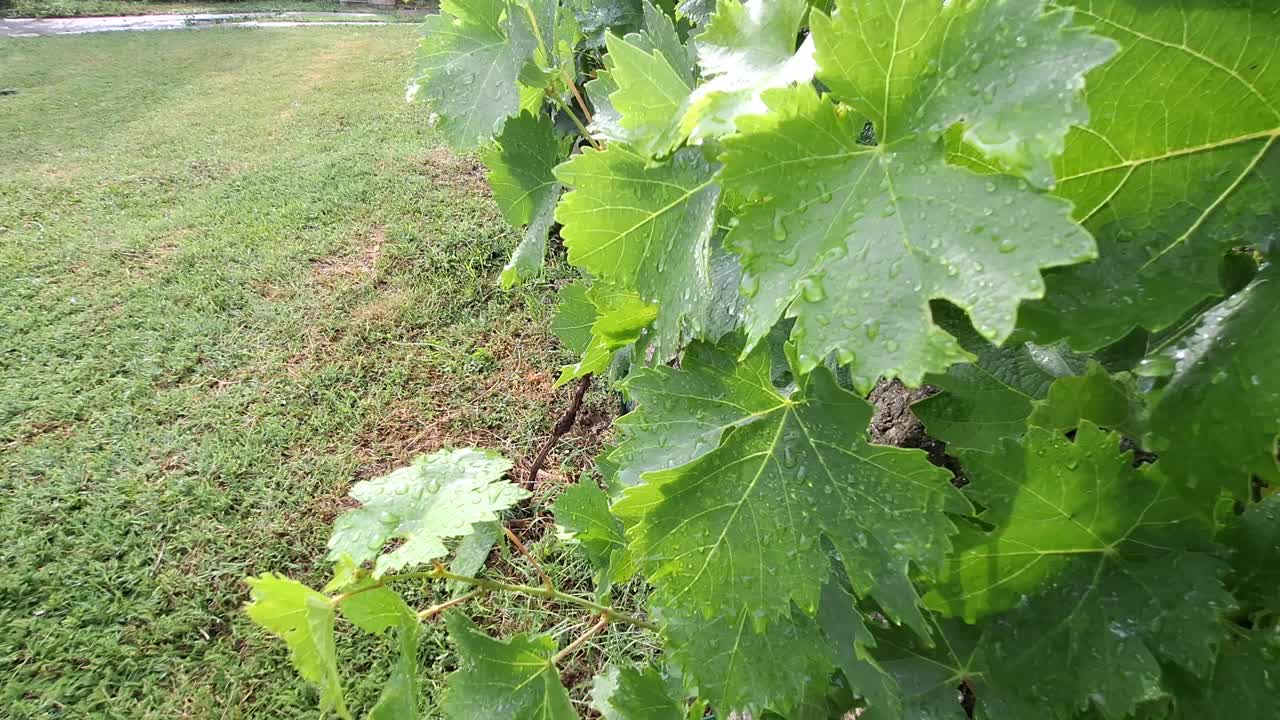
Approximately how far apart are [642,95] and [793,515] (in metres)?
0.37

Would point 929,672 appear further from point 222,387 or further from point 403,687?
point 222,387

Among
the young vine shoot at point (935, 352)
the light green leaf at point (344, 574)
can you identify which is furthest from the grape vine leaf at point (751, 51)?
the light green leaf at point (344, 574)

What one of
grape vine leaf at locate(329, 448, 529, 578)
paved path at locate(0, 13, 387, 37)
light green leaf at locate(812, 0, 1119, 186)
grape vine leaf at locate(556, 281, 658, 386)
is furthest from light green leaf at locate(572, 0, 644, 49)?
paved path at locate(0, 13, 387, 37)

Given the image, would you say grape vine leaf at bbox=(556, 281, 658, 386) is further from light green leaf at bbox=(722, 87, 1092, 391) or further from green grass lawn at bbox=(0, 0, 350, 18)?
green grass lawn at bbox=(0, 0, 350, 18)

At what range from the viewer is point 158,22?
11.7m

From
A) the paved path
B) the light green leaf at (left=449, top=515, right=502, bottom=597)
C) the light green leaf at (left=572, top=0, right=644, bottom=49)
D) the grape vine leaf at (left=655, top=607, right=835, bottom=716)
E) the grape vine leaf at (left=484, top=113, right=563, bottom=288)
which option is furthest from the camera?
the paved path

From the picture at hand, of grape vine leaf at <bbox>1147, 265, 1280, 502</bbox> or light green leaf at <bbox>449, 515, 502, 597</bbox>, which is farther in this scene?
light green leaf at <bbox>449, 515, 502, 597</bbox>

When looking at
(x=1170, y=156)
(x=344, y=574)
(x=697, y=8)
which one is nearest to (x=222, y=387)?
(x=344, y=574)

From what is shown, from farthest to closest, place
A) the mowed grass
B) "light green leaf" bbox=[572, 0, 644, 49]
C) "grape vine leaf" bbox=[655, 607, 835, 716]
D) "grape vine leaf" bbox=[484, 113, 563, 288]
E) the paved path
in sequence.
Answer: the paved path
the mowed grass
"light green leaf" bbox=[572, 0, 644, 49]
"grape vine leaf" bbox=[484, 113, 563, 288]
"grape vine leaf" bbox=[655, 607, 835, 716]

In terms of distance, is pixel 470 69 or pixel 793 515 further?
pixel 470 69

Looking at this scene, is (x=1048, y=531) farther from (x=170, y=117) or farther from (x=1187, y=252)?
(x=170, y=117)

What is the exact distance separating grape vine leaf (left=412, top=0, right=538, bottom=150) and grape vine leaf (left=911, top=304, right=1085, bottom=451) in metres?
0.62

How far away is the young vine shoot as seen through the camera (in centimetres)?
41

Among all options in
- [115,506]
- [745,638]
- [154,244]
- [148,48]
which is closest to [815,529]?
[745,638]
